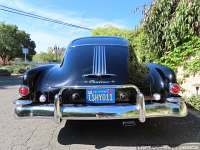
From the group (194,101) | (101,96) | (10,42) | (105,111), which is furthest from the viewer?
(10,42)

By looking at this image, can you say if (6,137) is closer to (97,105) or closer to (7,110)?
(97,105)

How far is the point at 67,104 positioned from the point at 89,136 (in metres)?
0.88

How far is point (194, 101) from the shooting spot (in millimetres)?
8016

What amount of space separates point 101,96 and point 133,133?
3.93 ft

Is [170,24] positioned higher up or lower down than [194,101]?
higher up

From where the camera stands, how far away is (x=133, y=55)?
5.96m

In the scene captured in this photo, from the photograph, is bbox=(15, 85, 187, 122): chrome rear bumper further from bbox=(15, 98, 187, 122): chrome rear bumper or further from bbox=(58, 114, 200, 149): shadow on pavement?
bbox=(58, 114, 200, 149): shadow on pavement

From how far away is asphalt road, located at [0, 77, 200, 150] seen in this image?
514 cm

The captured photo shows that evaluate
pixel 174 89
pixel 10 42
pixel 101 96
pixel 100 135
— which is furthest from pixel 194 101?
pixel 10 42

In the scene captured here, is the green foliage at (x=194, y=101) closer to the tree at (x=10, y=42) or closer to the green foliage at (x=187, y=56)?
the green foliage at (x=187, y=56)

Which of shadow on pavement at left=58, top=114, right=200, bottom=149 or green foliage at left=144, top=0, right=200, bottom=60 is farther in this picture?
green foliage at left=144, top=0, right=200, bottom=60

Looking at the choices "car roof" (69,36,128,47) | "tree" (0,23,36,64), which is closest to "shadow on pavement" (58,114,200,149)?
"car roof" (69,36,128,47)

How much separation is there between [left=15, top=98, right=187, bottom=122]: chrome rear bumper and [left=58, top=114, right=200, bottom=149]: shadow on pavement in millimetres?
501

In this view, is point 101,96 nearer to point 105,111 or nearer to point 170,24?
point 105,111
